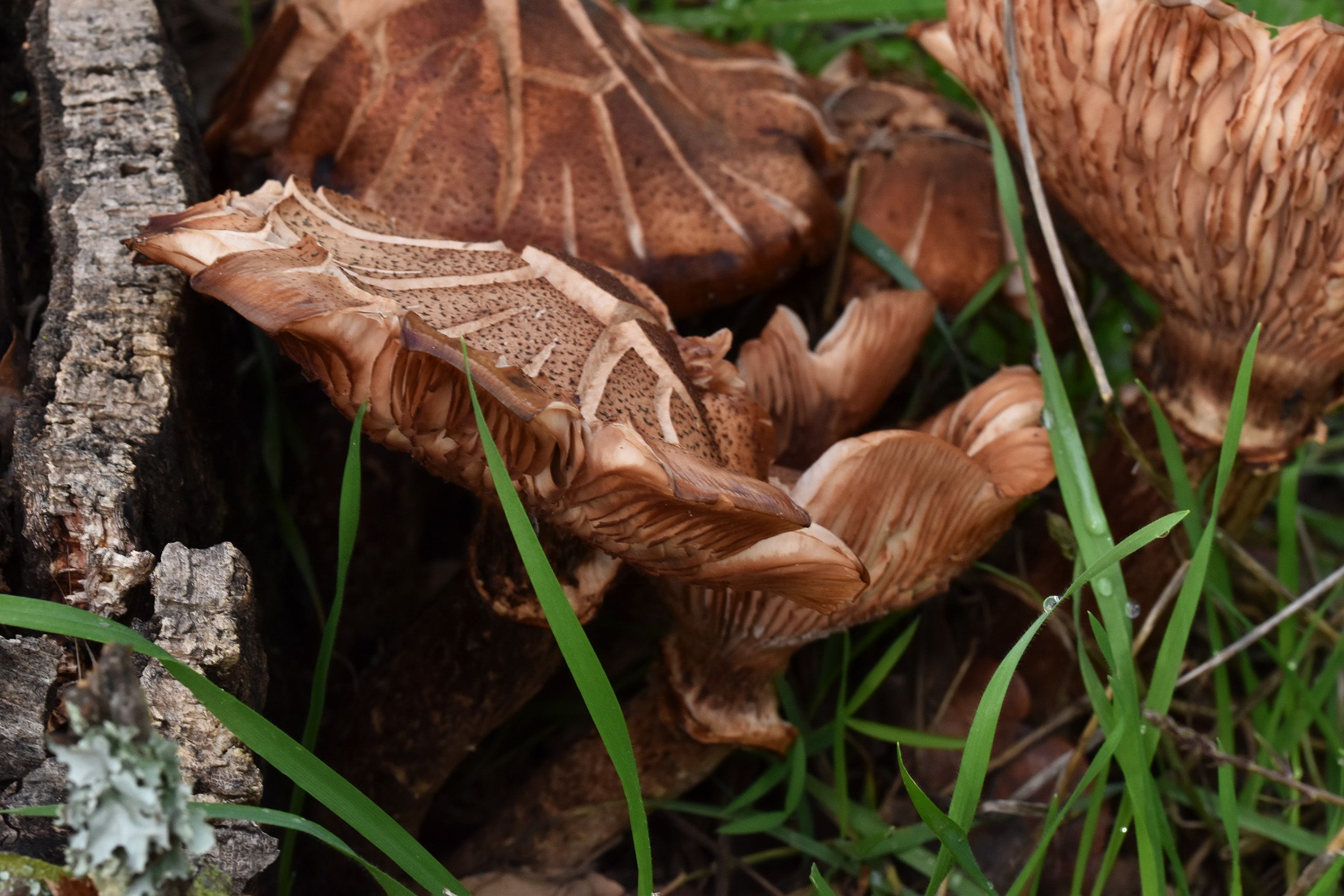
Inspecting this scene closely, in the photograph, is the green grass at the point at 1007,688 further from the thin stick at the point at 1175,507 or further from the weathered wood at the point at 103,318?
the weathered wood at the point at 103,318

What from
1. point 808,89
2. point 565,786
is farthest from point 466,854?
point 808,89

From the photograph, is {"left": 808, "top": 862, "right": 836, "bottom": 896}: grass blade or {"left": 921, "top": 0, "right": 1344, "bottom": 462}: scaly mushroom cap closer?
{"left": 808, "top": 862, "right": 836, "bottom": 896}: grass blade

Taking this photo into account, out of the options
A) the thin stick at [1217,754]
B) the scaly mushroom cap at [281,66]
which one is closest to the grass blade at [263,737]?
the thin stick at [1217,754]

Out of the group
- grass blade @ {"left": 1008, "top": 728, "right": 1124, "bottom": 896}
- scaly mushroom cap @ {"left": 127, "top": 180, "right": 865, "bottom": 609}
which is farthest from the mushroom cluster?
grass blade @ {"left": 1008, "top": 728, "right": 1124, "bottom": 896}

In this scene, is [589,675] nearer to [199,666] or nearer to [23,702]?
A: [199,666]

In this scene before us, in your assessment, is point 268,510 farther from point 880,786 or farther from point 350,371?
point 880,786

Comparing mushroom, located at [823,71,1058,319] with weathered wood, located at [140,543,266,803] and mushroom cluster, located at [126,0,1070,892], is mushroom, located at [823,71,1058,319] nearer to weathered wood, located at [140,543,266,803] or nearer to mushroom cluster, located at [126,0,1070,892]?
mushroom cluster, located at [126,0,1070,892]
